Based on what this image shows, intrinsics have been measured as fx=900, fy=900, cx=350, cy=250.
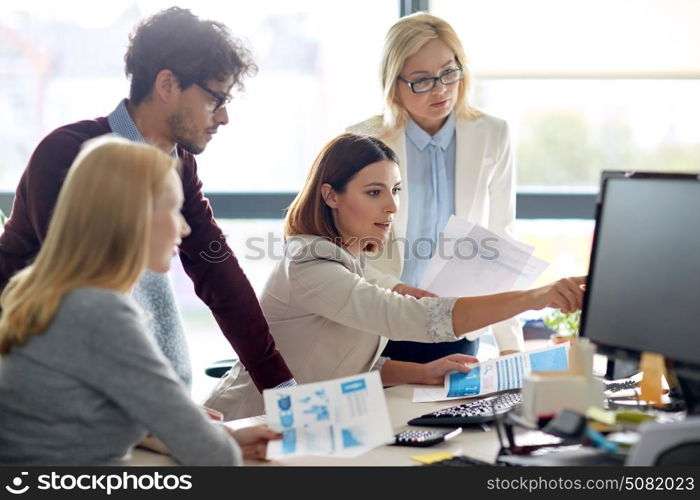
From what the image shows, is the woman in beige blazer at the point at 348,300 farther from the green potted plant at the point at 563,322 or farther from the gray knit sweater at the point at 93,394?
the green potted plant at the point at 563,322

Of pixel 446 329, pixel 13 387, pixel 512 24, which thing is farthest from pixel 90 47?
pixel 13 387

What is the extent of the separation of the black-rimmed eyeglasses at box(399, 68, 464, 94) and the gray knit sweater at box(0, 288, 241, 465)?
5.02ft

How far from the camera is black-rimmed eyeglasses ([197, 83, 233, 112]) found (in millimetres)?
2057

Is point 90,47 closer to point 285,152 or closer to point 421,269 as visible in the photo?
point 285,152

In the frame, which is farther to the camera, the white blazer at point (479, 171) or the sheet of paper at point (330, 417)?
the white blazer at point (479, 171)

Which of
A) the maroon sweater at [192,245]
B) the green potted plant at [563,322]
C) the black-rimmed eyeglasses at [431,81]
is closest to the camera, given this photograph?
the maroon sweater at [192,245]

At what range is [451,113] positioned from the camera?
2.80 meters

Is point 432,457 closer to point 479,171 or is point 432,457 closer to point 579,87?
point 479,171

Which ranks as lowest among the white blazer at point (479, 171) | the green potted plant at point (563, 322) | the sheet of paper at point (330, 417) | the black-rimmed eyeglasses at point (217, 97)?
the green potted plant at point (563, 322)

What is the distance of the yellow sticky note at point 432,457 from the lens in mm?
1475

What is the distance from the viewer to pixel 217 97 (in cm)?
207

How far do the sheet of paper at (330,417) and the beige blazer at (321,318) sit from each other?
1.64 ft

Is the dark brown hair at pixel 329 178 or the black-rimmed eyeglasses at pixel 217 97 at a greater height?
the black-rimmed eyeglasses at pixel 217 97

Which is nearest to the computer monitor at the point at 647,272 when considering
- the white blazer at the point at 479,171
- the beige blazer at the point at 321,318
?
the beige blazer at the point at 321,318
